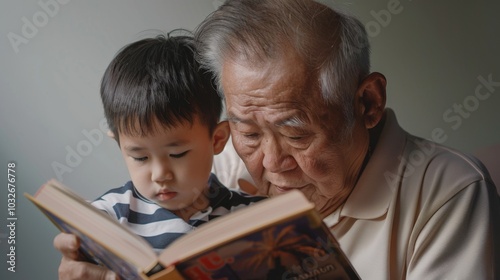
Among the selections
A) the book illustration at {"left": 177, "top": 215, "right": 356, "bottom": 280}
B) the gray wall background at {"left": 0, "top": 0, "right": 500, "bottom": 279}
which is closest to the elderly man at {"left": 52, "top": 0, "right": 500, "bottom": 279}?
the book illustration at {"left": 177, "top": 215, "right": 356, "bottom": 280}

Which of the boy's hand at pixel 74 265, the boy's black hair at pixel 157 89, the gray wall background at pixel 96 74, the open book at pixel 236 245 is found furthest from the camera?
the gray wall background at pixel 96 74

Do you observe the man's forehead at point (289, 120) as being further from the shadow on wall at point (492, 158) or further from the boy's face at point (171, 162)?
the shadow on wall at point (492, 158)

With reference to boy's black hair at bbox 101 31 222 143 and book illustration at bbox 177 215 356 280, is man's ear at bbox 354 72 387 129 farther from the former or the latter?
book illustration at bbox 177 215 356 280

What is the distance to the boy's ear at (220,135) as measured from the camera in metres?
1.46

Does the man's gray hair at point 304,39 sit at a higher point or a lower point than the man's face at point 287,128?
higher

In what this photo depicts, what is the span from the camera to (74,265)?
1.16 m

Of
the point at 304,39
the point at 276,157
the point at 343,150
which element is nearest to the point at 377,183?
the point at 343,150

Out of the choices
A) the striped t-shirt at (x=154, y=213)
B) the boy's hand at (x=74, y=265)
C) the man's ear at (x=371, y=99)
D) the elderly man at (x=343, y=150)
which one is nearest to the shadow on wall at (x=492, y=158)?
the elderly man at (x=343, y=150)

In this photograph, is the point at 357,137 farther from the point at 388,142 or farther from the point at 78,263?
the point at 78,263

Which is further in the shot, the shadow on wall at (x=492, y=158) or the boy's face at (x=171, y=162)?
the shadow on wall at (x=492, y=158)

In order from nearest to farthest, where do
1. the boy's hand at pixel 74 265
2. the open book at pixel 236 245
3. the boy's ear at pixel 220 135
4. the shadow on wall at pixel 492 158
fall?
the open book at pixel 236 245 → the boy's hand at pixel 74 265 → the boy's ear at pixel 220 135 → the shadow on wall at pixel 492 158

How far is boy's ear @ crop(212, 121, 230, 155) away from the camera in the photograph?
4.79 feet

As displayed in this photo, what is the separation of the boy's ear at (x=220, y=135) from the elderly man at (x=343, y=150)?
103mm

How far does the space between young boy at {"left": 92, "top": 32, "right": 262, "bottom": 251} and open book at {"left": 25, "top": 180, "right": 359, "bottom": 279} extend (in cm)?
34
